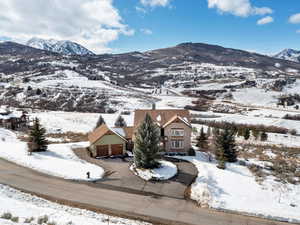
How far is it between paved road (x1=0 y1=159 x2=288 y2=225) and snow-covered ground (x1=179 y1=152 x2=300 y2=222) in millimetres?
965

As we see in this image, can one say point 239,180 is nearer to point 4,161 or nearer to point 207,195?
point 207,195

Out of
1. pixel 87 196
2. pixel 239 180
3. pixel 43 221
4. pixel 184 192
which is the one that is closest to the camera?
pixel 43 221

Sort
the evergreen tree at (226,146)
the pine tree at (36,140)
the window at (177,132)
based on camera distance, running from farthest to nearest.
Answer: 1. the window at (177,132)
2. the evergreen tree at (226,146)
3. the pine tree at (36,140)

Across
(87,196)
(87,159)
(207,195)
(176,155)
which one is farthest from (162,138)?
(87,196)

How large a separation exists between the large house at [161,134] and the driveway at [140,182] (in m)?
2.64

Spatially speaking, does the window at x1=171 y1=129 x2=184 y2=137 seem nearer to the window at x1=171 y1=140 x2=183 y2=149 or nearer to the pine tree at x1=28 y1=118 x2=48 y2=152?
the window at x1=171 y1=140 x2=183 y2=149

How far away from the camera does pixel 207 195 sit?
65.0 ft

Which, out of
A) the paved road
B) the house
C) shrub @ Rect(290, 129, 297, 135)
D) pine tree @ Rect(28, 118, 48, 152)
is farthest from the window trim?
shrub @ Rect(290, 129, 297, 135)

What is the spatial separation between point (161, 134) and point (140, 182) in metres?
11.4

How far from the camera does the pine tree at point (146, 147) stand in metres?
25.1

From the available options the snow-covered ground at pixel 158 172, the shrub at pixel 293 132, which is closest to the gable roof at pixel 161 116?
the snow-covered ground at pixel 158 172

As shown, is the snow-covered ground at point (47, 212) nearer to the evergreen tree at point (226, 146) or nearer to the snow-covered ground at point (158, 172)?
the snow-covered ground at point (158, 172)

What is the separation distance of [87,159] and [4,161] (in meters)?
8.90

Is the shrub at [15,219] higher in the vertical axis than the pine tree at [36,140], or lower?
lower
